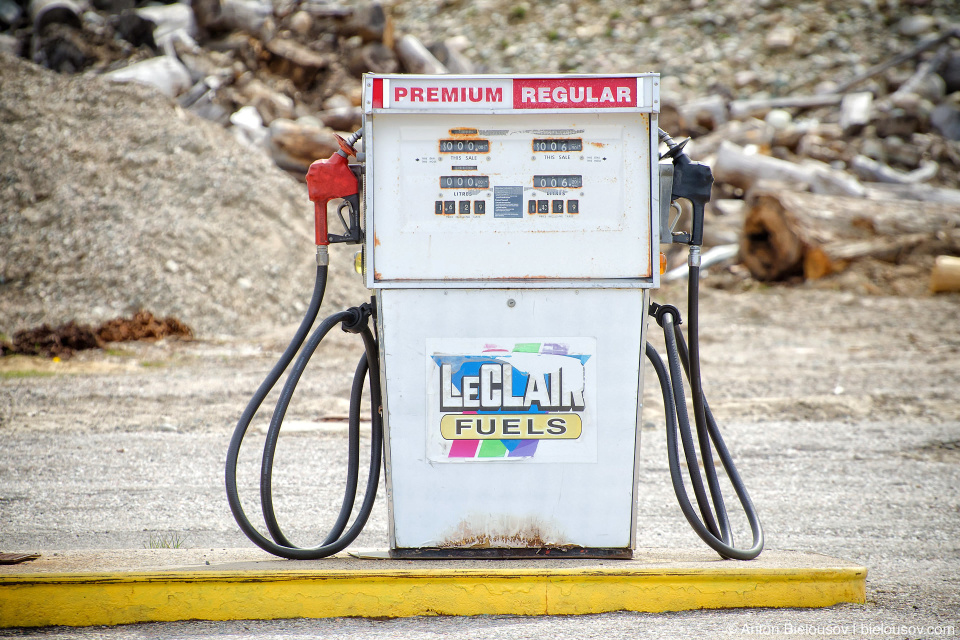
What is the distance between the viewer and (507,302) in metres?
2.90

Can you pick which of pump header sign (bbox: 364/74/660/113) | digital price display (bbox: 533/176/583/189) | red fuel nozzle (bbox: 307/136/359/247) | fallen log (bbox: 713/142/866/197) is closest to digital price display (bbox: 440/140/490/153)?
pump header sign (bbox: 364/74/660/113)

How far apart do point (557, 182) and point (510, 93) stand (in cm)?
36

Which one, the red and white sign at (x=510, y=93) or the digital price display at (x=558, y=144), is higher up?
the red and white sign at (x=510, y=93)

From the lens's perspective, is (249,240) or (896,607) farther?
(249,240)

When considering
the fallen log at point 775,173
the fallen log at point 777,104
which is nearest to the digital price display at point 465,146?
the fallen log at point 775,173

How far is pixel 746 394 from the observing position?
22.4ft

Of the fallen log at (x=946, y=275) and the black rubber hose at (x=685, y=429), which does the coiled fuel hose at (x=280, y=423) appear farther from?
the fallen log at (x=946, y=275)

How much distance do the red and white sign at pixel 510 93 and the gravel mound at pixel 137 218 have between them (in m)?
6.72

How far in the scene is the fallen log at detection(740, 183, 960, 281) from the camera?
10.6 metres

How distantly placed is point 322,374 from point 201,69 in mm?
9772

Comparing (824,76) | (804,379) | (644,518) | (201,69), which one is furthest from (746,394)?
A: (824,76)

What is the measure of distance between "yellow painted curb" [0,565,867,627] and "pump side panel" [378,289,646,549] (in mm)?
261

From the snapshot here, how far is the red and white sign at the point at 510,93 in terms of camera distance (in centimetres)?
281

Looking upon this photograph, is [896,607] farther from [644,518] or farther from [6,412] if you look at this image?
[6,412]
